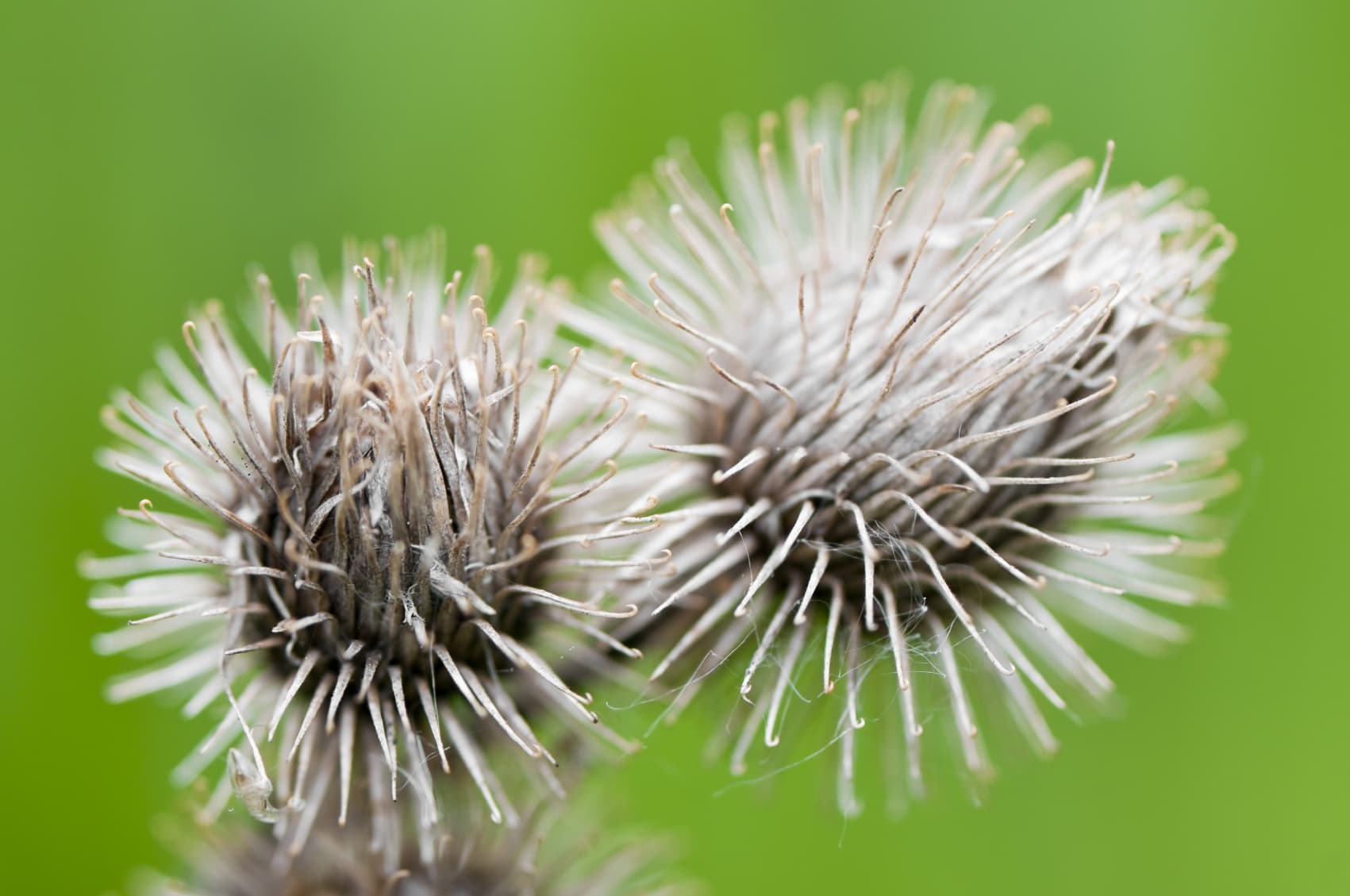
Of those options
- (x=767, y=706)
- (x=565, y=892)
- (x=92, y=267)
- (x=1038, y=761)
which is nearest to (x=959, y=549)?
(x=767, y=706)

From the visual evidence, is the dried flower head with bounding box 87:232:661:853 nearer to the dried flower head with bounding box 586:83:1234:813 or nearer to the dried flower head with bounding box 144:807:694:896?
the dried flower head with bounding box 144:807:694:896

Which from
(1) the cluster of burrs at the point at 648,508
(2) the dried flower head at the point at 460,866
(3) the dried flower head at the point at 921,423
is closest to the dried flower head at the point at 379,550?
(1) the cluster of burrs at the point at 648,508

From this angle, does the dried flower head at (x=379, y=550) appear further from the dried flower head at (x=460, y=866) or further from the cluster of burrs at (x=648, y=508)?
the dried flower head at (x=460, y=866)

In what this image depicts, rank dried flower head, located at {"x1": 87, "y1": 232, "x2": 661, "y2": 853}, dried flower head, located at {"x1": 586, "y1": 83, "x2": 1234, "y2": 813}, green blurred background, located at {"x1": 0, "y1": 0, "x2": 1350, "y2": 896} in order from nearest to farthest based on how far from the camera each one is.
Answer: dried flower head, located at {"x1": 87, "y1": 232, "x2": 661, "y2": 853}, dried flower head, located at {"x1": 586, "y1": 83, "x2": 1234, "y2": 813}, green blurred background, located at {"x1": 0, "y1": 0, "x2": 1350, "y2": 896}

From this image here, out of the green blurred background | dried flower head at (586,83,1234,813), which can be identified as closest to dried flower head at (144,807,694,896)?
dried flower head at (586,83,1234,813)

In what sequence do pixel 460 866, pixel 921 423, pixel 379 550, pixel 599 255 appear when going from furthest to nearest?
pixel 599 255 < pixel 460 866 < pixel 921 423 < pixel 379 550

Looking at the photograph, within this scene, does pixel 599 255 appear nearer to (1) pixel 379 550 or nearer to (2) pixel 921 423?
(2) pixel 921 423

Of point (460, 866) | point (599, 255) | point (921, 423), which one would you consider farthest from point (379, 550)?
point (599, 255)
